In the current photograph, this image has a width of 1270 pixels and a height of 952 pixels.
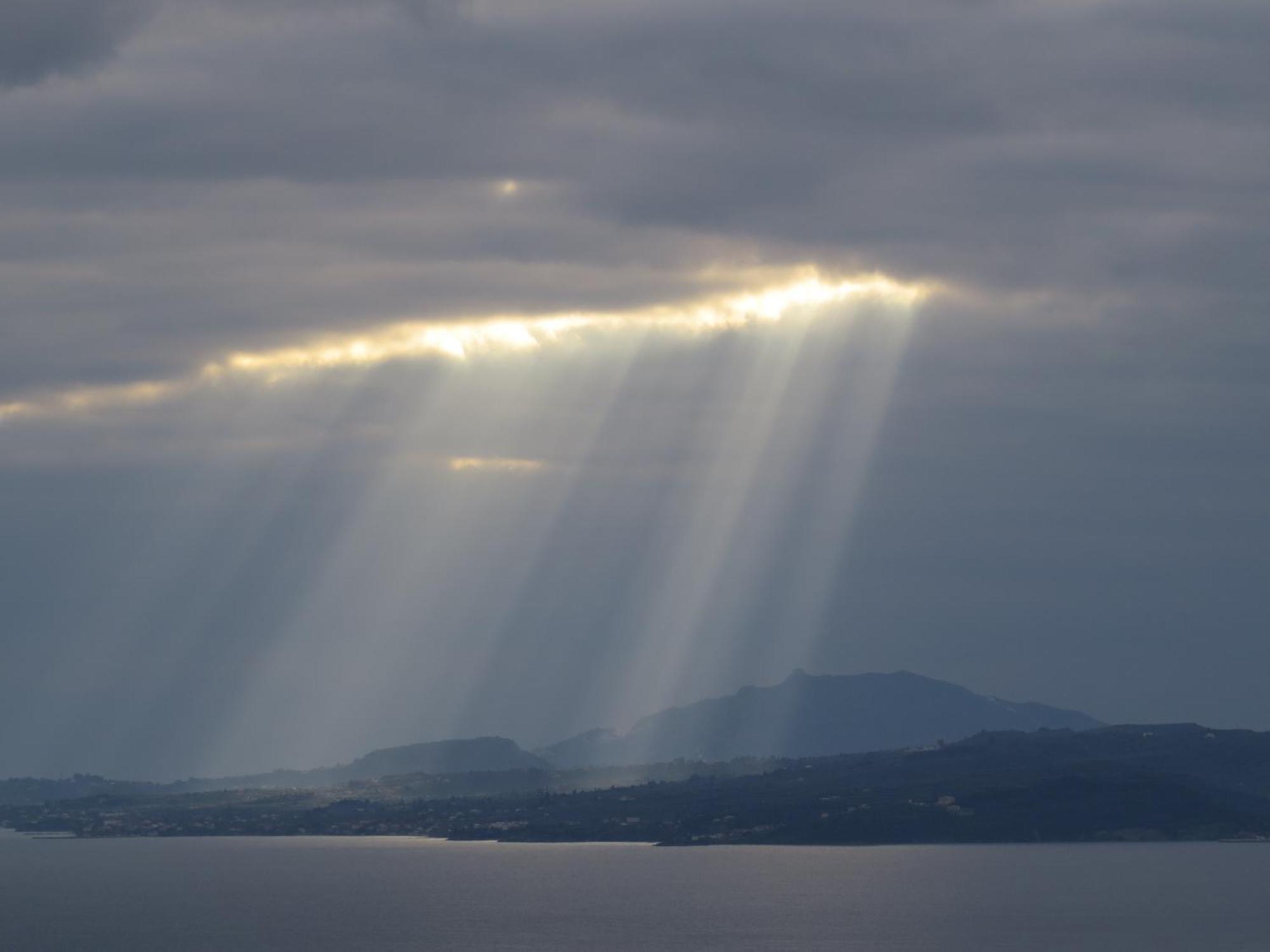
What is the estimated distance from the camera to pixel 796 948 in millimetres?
198500

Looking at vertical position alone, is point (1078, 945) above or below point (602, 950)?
above

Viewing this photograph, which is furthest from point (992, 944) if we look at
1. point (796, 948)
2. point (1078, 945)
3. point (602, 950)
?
point (602, 950)

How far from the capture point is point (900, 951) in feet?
648

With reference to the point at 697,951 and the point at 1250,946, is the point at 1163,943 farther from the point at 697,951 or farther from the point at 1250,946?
the point at 697,951

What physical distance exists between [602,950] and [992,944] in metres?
45.1

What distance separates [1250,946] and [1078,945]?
727 inches

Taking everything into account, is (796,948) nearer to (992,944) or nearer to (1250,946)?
(992,944)

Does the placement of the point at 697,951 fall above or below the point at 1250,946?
below

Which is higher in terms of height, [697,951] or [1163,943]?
[1163,943]

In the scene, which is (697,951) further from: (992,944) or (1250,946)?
(1250,946)

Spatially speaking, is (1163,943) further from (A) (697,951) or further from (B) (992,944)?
(A) (697,951)

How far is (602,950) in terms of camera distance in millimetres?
197250

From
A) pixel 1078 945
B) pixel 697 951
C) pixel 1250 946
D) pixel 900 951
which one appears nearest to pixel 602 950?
pixel 697 951

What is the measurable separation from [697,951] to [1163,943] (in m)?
52.8
